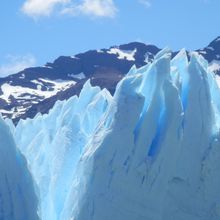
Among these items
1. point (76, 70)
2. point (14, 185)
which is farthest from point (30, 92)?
point (14, 185)

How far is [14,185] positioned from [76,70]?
6534 centimetres

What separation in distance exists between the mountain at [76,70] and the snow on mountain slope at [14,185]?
54.5m

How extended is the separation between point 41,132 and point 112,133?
545 cm

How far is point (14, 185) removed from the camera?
14102 mm

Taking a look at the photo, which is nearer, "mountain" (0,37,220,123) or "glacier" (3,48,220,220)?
"glacier" (3,48,220,220)

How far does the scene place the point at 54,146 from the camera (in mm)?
17438

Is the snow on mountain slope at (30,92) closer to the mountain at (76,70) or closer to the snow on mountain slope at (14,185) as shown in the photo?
the mountain at (76,70)

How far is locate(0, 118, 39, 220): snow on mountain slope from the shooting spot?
13883mm

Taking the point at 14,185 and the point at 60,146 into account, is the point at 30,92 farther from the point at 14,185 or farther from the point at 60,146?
the point at 14,185

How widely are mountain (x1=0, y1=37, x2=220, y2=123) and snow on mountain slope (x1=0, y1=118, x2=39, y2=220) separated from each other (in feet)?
179

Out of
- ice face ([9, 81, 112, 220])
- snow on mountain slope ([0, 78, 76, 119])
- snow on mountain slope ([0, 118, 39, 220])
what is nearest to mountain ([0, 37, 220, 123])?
snow on mountain slope ([0, 78, 76, 119])

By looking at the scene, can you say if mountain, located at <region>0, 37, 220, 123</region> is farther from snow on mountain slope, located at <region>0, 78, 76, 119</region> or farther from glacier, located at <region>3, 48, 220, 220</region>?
glacier, located at <region>3, 48, 220, 220</region>

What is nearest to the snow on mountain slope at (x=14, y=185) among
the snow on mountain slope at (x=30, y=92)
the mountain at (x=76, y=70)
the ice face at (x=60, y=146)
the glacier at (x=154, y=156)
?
the glacier at (x=154, y=156)

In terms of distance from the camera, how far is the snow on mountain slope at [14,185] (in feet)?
45.5
